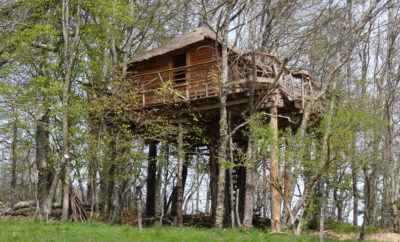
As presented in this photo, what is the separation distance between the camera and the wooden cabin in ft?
56.9

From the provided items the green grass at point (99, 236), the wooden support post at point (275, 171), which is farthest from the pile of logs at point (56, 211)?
the wooden support post at point (275, 171)

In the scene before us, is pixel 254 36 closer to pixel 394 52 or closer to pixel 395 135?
pixel 394 52

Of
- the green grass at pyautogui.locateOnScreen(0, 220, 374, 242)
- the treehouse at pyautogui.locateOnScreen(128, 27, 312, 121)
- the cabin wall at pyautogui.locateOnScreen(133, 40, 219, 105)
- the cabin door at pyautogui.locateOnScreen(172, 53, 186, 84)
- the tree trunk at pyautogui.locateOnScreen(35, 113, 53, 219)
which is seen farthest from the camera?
the tree trunk at pyautogui.locateOnScreen(35, 113, 53, 219)

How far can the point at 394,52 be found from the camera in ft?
89.9

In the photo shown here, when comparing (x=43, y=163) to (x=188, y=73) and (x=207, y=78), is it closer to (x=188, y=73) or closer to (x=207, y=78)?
(x=188, y=73)

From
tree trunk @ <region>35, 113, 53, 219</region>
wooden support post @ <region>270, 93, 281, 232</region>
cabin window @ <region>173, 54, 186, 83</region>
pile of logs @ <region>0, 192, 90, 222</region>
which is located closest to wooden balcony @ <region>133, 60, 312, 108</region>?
cabin window @ <region>173, 54, 186, 83</region>

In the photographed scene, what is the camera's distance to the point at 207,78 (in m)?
18.4

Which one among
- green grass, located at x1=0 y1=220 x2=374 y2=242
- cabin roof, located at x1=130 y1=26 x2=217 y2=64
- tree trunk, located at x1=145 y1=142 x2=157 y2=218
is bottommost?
green grass, located at x1=0 y1=220 x2=374 y2=242

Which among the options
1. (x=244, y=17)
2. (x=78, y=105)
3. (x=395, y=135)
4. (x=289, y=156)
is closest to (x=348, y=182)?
(x=289, y=156)

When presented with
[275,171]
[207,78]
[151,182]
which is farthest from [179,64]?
[275,171]

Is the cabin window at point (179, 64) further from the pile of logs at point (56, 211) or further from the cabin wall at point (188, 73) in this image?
the pile of logs at point (56, 211)

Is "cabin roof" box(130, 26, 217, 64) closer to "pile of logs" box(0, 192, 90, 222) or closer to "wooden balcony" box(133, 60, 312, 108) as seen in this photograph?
"wooden balcony" box(133, 60, 312, 108)

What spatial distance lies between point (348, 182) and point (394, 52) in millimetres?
13907

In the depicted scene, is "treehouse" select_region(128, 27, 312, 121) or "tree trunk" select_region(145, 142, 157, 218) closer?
"treehouse" select_region(128, 27, 312, 121)
